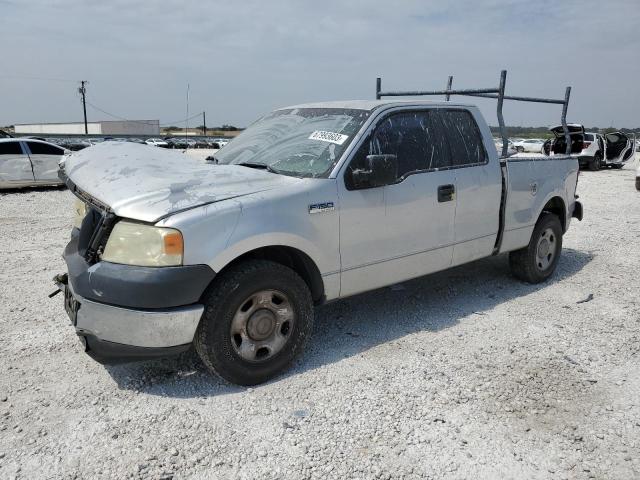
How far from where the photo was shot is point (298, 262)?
356 cm

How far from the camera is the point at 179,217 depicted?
287 cm

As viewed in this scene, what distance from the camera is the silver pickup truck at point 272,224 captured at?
9.55 ft

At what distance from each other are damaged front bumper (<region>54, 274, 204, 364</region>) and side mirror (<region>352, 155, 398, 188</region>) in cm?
140

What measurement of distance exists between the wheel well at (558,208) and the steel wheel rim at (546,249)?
0.27 meters

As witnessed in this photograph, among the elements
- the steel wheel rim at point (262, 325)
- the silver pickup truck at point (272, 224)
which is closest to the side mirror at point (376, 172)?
the silver pickup truck at point (272, 224)

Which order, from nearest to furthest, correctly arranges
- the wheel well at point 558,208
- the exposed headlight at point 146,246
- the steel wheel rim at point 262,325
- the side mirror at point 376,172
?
the exposed headlight at point 146,246, the steel wheel rim at point 262,325, the side mirror at point 376,172, the wheel well at point 558,208

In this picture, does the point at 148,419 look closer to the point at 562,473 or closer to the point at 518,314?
the point at 562,473

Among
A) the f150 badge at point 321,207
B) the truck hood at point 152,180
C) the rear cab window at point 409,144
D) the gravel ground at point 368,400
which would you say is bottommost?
the gravel ground at point 368,400

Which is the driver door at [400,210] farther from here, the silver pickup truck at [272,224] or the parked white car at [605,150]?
the parked white car at [605,150]

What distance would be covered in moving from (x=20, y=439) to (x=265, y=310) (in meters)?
1.51

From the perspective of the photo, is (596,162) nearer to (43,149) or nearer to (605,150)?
(605,150)

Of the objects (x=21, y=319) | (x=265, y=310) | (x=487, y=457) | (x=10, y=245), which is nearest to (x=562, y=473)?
(x=487, y=457)

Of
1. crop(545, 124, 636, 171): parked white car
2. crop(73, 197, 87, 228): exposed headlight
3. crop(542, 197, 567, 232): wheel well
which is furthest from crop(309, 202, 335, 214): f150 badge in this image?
crop(545, 124, 636, 171): parked white car

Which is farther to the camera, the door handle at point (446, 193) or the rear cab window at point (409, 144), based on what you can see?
the door handle at point (446, 193)
